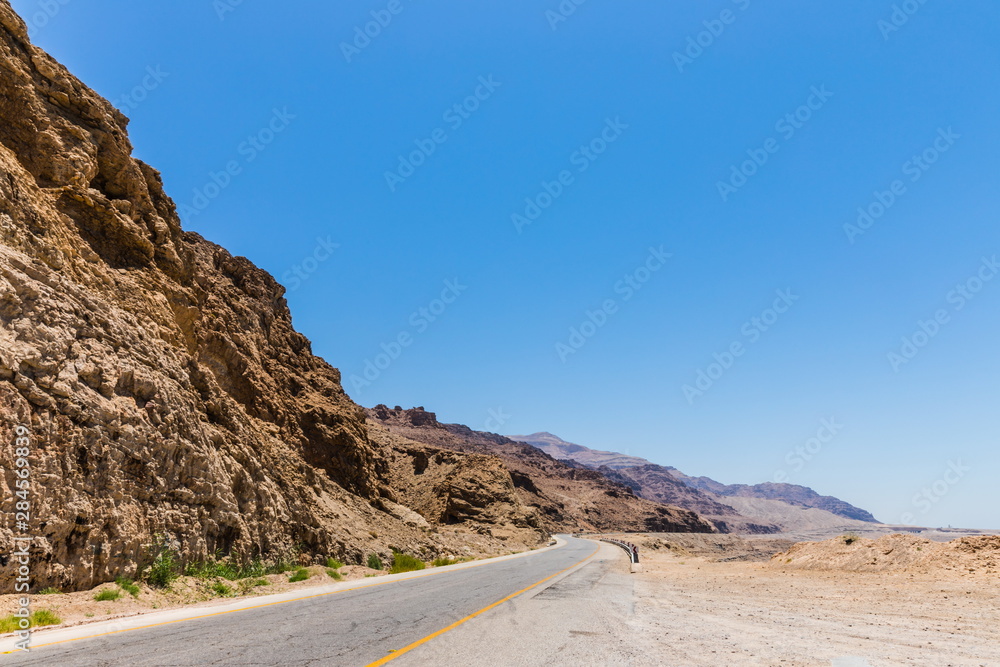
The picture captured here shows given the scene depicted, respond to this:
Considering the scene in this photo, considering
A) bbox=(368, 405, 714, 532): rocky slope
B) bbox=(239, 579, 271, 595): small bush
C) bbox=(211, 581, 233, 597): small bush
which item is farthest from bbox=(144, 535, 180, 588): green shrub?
bbox=(368, 405, 714, 532): rocky slope

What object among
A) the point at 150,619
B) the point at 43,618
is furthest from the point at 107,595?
the point at 43,618

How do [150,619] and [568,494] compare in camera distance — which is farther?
[568,494]

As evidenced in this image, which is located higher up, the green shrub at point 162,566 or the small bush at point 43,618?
the green shrub at point 162,566

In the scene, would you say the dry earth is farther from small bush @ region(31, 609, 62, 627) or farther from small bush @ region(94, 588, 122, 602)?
small bush @ region(94, 588, 122, 602)

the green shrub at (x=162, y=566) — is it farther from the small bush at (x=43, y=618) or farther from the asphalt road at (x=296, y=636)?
the small bush at (x=43, y=618)

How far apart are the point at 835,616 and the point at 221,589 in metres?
14.0

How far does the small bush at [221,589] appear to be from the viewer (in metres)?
13.7

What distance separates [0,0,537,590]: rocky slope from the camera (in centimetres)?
1099

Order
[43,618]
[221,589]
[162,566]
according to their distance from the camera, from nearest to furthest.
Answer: [43,618]
[162,566]
[221,589]

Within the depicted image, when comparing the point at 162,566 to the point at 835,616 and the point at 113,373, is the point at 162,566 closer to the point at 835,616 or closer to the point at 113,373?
the point at 113,373

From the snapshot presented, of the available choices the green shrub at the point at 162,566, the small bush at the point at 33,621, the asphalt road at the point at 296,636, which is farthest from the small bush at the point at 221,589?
the small bush at the point at 33,621

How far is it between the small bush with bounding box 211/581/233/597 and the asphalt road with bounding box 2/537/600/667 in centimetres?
230

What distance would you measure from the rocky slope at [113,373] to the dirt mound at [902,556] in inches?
803

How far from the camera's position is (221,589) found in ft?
45.3
